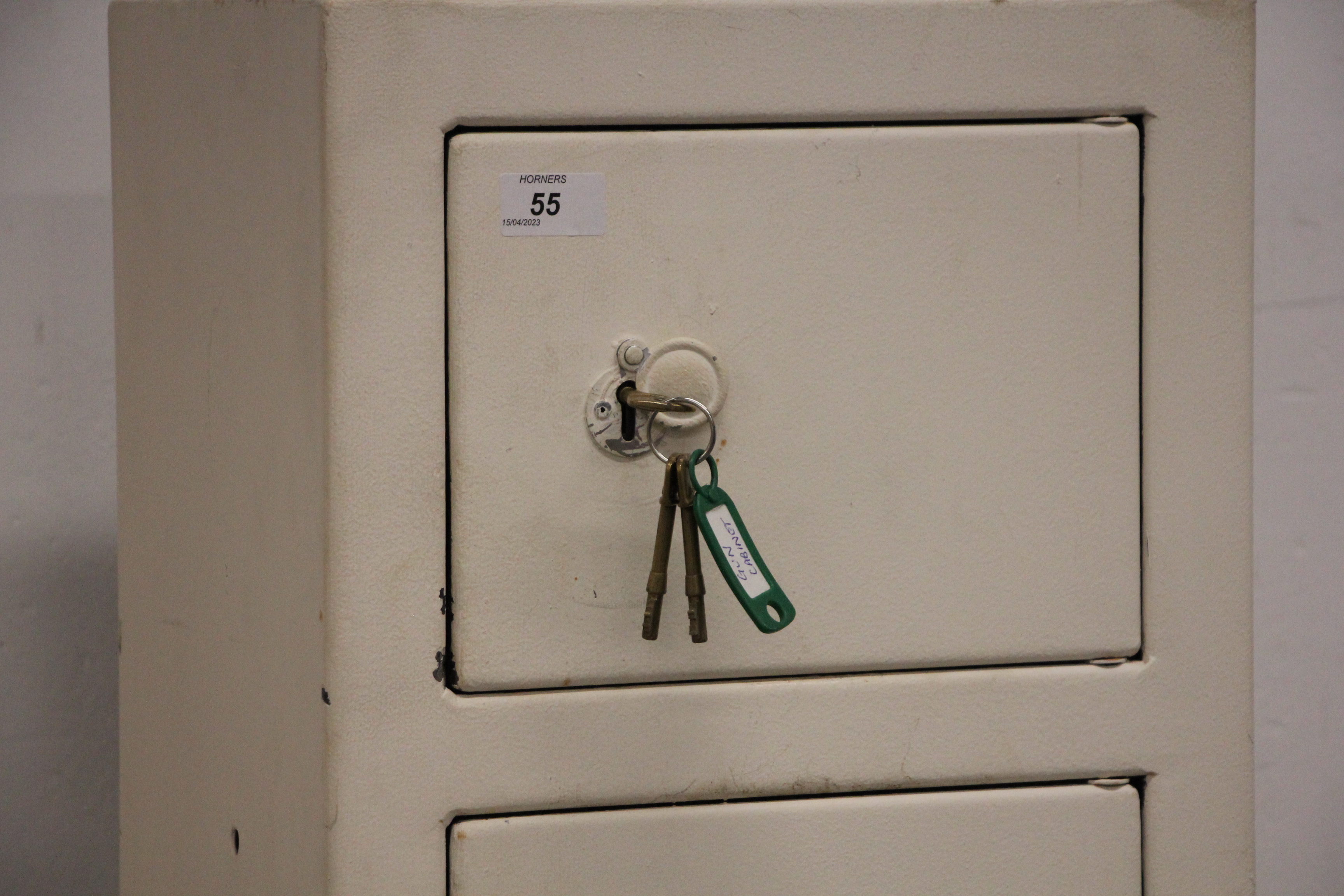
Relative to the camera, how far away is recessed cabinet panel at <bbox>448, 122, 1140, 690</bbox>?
29.3 inches

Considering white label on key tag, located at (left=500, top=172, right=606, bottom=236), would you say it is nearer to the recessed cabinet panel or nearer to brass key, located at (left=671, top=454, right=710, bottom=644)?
the recessed cabinet panel

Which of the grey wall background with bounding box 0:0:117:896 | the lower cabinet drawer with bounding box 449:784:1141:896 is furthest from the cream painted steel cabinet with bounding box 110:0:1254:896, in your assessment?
the grey wall background with bounding box 0:0:117:896

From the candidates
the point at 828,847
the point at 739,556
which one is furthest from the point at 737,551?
the point at 828,847

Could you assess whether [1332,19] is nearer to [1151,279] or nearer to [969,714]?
[1151,279]

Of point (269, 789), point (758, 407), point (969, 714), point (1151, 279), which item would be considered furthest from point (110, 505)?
point (1151, 279)

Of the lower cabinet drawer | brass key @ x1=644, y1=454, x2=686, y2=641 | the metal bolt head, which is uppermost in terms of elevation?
the metal bolt head

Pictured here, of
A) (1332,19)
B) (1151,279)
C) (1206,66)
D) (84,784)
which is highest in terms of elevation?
(1332,19)

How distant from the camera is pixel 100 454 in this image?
1.26 m

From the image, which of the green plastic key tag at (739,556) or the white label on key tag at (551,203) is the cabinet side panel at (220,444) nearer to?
the white label on key tag at (551,203)

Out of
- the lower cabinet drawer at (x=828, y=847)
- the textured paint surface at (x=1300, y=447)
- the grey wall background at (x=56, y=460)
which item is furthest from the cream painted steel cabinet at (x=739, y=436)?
the textured paint surface at (x=1300, y=447)

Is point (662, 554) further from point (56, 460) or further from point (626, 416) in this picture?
point (56, 460)

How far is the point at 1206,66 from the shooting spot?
79cm

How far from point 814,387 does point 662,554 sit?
0.15 metres

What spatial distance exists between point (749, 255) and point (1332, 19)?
955 mm
